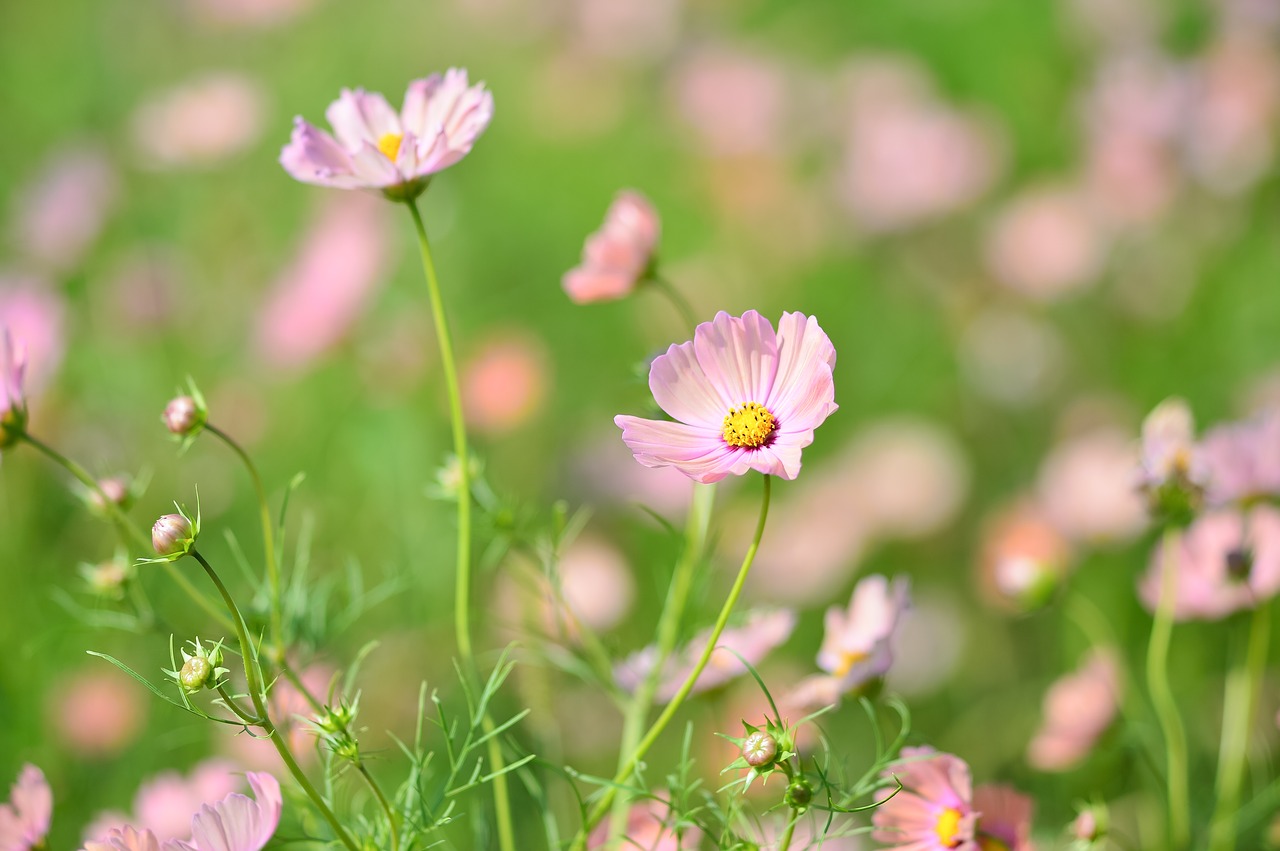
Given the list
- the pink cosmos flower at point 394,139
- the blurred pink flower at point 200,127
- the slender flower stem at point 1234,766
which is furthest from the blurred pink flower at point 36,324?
the slender flower stem at point 1234,766

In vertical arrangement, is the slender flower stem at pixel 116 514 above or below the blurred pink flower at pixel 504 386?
above

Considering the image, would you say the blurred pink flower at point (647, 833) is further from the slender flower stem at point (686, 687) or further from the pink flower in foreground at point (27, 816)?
the pink flower in foreground at point (27, 816)

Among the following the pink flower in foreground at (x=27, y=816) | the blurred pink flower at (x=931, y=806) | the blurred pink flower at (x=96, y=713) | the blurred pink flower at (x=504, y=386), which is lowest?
the blurred pink flower at (x=96, y=713)

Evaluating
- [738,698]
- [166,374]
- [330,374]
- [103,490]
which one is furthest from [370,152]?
[330,374]

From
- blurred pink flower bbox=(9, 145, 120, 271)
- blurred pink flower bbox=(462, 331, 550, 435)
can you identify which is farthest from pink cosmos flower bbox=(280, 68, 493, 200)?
blurred pink flower bbox=(9, 145, 120, 271)

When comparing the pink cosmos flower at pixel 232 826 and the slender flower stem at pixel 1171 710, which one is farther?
the slender flower stem at pixel 1171 710

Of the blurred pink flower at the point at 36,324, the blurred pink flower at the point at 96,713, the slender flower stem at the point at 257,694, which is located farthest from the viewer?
the blurred pink flower at the point at 36,324

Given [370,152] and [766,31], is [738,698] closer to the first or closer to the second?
[370,152]
